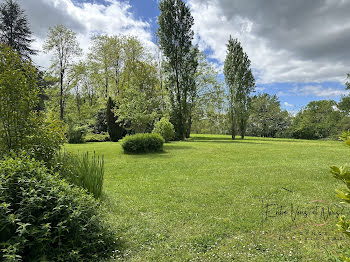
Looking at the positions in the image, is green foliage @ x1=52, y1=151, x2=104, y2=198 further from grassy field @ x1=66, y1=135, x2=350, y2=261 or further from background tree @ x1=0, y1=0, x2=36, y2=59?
background tree @ x1=0, y1=0, x2=36, y2=59

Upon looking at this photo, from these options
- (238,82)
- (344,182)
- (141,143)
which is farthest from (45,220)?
(238,82)

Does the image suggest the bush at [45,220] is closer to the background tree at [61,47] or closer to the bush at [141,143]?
the bush at [141,143]

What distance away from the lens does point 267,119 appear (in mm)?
40781

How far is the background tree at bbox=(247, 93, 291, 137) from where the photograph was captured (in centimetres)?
3989

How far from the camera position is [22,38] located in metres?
22.8

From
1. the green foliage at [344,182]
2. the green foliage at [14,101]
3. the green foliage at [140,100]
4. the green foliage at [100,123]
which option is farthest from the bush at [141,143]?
the green foliage at [100,123]

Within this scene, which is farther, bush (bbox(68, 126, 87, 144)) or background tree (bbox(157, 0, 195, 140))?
background tree (bbox(157, 0, 195, 140))

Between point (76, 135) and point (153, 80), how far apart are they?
10759mm

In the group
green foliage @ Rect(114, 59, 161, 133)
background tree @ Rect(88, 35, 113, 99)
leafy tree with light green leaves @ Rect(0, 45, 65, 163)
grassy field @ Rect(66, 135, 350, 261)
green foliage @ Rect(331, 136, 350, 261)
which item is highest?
background tree @ Rect(88, 35, 113, 99)

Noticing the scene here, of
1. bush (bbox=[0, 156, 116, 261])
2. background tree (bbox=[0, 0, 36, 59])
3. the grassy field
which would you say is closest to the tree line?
background tree (bbox=[0, 0, 36, 59])

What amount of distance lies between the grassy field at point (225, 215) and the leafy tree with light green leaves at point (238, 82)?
18858mm

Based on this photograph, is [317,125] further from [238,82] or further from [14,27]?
[14,27]

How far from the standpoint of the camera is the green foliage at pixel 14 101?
3.79 m

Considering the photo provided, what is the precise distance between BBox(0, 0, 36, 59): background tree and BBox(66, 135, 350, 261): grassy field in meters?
23.1
